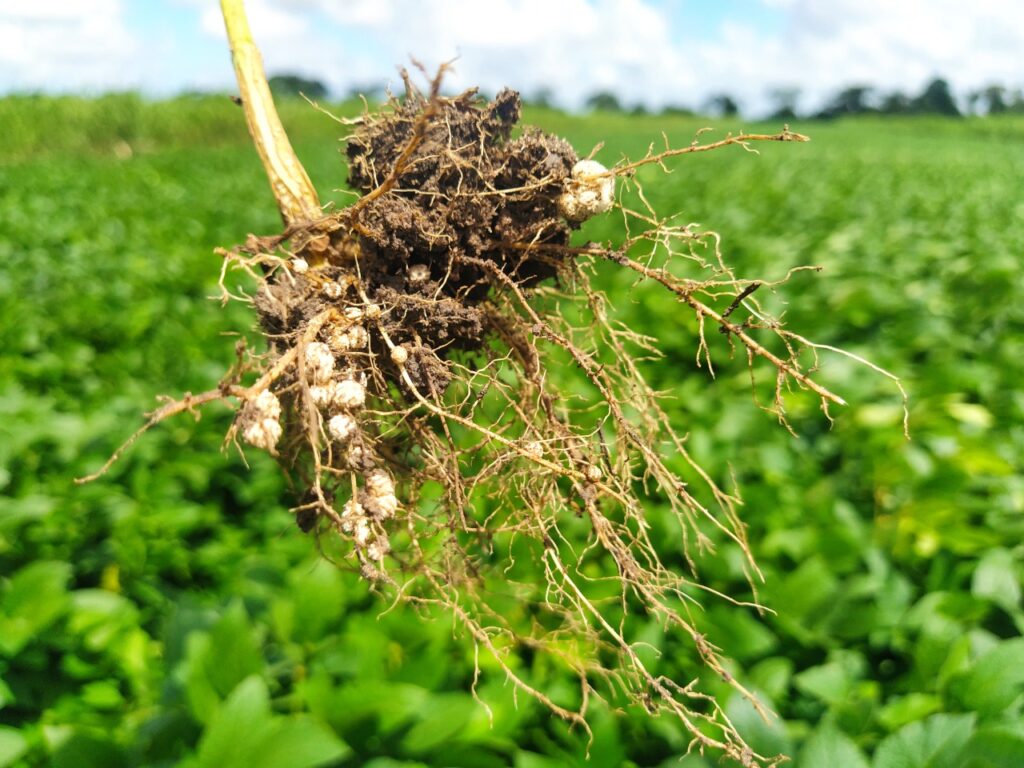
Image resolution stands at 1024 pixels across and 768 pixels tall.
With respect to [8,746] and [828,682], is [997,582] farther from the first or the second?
[8,746]

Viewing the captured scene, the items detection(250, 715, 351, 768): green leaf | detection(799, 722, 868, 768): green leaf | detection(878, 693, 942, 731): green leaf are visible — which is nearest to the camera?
detection(250, 715, 351, 768): green leaf

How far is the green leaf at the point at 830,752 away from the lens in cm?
114

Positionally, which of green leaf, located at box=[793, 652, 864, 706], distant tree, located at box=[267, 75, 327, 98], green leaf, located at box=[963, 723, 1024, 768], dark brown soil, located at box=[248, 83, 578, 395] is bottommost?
green leaf, located at box=[793, 652, 864, 706]

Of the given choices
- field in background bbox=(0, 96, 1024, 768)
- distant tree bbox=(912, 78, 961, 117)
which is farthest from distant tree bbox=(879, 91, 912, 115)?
field in background bbox=(0, 96, 1024, 768)

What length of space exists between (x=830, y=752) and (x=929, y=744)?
0.18 metres

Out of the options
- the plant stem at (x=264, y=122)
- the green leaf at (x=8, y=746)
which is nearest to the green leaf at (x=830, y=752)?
the plant stem at (x=264, y=122)

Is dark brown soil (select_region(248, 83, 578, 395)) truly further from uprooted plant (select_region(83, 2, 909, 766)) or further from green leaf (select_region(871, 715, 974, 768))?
green leaf (select_region(871, 715, 974, 768))

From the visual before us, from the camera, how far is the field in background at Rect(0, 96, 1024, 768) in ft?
4.20

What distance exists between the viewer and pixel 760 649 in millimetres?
1568

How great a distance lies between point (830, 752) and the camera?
1.15m

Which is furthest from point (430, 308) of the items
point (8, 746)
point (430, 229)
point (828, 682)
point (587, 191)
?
point (828, 682)

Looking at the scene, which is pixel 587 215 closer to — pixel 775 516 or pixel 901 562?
pixel 775 516

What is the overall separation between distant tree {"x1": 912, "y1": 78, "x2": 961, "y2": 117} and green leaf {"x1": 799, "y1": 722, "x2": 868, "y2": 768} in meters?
72.0

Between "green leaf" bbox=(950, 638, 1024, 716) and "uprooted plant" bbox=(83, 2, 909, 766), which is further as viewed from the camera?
"green leaf" bbox=(950, 638, 1024, 716)
